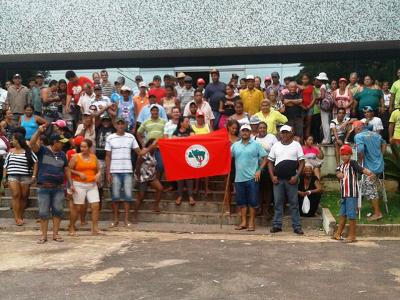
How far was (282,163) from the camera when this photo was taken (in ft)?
31.8

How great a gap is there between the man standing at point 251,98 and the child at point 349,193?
11.2 ft

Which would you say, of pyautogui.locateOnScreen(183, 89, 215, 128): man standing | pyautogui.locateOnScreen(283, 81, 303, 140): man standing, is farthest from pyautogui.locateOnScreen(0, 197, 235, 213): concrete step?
pyautogui.locateOnScreen(283, 81, 303, 140): man standing

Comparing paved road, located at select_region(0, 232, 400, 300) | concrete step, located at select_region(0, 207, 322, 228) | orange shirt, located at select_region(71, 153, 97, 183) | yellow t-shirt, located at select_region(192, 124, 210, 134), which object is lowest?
paved road, located at select_region(0, 232, 400, 300)

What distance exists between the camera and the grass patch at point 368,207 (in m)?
9.86

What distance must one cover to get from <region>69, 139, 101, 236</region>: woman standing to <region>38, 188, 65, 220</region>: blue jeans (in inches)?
16.7

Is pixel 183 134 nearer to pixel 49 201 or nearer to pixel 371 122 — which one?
pixel 49 201

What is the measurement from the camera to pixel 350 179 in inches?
358

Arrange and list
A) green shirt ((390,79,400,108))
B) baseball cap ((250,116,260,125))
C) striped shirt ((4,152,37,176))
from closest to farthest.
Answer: striped shirt ((4,152,37,176))
baseball cap ((250,116,260,125))
green shirt ((390,79,400,108))

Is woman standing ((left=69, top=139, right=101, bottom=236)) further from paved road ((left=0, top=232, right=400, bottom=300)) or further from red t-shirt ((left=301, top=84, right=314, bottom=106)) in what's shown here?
red t-shirt ((left=301, top=84, right=314, bottom=106))

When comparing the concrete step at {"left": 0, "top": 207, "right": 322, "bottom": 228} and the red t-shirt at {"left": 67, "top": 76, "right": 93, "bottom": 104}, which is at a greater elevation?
the red t-shirt at {"left": 67, "top": 76, "right": 93, "bottom": 104}

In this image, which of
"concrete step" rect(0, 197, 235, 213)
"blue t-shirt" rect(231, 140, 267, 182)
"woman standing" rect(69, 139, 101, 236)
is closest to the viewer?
"woman standing" rect(69, 139, 101, 236)

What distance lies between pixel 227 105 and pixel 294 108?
1.54m

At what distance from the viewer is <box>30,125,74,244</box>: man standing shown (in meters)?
9.05

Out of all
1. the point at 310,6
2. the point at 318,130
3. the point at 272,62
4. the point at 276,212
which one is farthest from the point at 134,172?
the point at 310,6
